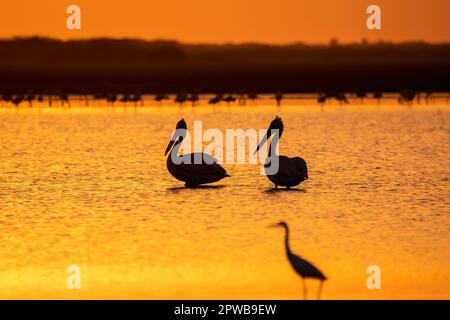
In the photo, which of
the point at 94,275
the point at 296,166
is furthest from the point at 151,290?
the point at 296,166

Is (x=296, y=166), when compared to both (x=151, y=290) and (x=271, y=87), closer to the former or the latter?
(x=151, y=290)

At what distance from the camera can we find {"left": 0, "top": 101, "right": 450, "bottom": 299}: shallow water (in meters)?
9.45

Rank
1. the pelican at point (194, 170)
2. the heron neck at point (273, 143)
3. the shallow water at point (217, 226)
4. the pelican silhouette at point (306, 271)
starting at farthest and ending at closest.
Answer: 1. the pelican at point (194, 170)
2. the heron neck at point (273, 143)
3. the shallow water at point (217, 226)
4. the pelican silhouette at point (306, 271)

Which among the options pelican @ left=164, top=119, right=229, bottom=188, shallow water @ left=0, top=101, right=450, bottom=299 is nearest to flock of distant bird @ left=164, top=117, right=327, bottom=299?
pelican @ left=164, top=119, right=229, bottom=188

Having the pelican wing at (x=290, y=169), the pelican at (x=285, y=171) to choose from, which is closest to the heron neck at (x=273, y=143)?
the pelican at (x=285, y=171)

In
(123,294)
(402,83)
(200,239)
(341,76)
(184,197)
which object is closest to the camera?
(123,294)

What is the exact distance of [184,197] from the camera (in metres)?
15.2

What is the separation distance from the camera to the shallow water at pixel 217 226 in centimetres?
945

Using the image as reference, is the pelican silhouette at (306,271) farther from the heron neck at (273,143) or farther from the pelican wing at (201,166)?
the pelican wing at (201,166)

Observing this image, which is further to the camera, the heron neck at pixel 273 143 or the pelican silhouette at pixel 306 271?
the heron neck at pixel 273 143

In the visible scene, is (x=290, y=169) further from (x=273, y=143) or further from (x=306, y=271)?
(x=306, y=271)

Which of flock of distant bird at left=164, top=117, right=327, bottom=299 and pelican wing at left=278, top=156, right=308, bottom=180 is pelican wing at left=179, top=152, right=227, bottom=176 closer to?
flock of distant bird at left=164, top=117, right=327, bottom=299

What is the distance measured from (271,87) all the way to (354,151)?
71740 millimetres

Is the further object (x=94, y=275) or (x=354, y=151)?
(x=354, y=151)
